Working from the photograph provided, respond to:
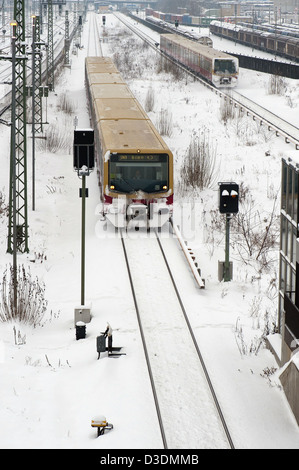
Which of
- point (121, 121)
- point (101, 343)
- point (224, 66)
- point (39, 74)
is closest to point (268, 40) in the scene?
point (224, 66)

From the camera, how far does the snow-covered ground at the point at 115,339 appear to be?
1041 cm

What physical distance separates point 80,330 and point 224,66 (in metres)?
34.9

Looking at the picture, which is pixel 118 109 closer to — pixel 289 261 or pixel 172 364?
pixel 172 364

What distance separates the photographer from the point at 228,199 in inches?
628

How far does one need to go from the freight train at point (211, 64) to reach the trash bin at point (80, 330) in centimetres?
3429

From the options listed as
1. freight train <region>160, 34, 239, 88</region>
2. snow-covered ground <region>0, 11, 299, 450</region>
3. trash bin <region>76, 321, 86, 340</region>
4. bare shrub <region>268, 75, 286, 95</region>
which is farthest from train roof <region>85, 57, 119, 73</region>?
trash bin <region>76, 321, 86, 340</region>

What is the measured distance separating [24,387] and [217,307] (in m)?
4.91

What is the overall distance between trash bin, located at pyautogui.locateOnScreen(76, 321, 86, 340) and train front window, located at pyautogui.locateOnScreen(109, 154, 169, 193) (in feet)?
22.5

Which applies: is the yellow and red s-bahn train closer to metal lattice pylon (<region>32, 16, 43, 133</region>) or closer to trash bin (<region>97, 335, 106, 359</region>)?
metal lattice pylon (<region>32, 16, 43, 133</region>)

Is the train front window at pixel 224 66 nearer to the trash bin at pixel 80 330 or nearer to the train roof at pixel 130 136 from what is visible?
the train roof at pixel 130 136

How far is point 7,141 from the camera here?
3038 centimetres

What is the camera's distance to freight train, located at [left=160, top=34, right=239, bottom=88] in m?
45.3

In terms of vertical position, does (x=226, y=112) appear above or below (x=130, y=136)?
below

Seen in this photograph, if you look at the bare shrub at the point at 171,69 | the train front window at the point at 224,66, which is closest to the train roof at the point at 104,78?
the train front window at the point at 224,66
